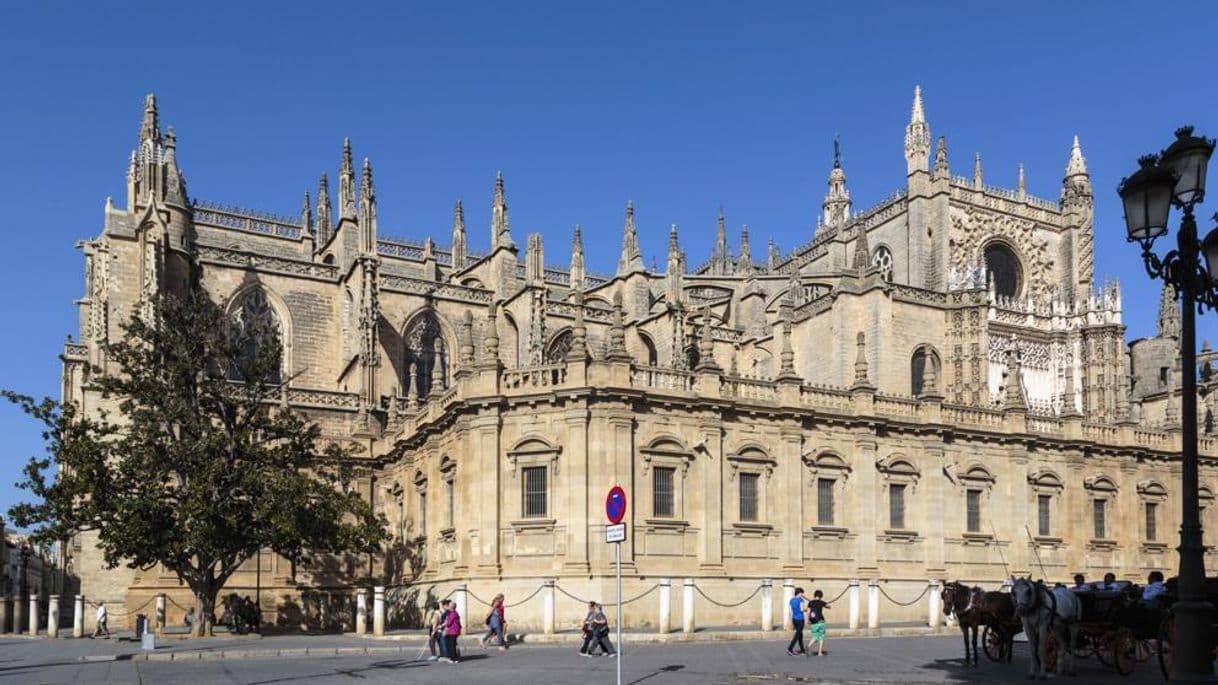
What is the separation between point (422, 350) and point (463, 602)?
19589 millimetres

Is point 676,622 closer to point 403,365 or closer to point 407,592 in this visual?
point 407,592

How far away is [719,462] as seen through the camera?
104ft

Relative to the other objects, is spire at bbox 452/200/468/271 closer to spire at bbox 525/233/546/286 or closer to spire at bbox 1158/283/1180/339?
spire at bbox 525/233/546/286

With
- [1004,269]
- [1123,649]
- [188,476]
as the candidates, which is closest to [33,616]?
[188,476]

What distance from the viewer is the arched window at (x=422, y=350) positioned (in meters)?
47.2

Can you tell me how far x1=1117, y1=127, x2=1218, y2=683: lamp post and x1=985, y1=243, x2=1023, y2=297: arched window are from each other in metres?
49.9

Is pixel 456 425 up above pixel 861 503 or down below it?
above

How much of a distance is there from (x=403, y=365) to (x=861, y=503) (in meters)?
20.7

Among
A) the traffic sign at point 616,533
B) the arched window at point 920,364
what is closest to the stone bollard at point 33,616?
the traffic sign at point 616,533

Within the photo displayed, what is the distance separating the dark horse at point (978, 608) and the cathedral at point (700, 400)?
9694 millimetres

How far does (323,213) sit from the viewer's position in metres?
61.2

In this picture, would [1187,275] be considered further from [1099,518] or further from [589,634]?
[1099,518]

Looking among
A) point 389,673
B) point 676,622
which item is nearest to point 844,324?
point 676,622

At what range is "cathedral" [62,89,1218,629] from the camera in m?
30.3
